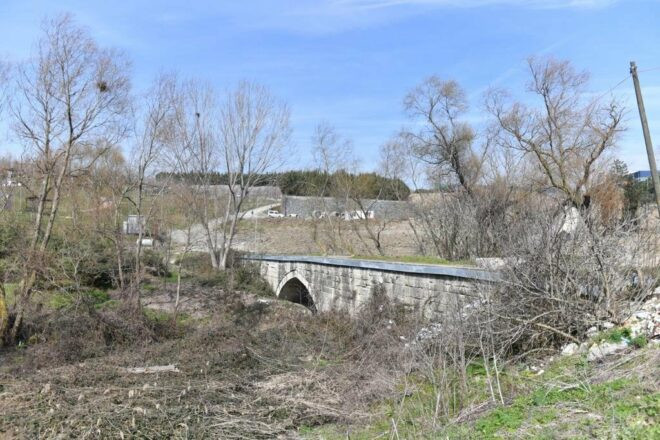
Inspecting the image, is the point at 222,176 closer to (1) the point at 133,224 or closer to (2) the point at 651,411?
(1) the point at 133,224

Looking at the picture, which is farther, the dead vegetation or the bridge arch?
the bridge arch

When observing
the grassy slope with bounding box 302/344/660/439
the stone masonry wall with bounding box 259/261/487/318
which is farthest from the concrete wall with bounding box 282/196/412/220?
the grassy slope with bounding box 302/344/660/439

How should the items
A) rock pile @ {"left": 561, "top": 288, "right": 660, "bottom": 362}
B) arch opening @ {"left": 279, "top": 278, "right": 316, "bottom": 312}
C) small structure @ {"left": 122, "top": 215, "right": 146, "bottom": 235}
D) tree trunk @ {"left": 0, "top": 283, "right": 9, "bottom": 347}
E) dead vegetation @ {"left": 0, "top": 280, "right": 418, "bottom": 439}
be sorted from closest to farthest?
rock pile @ {"left": 561, "top": 288, "right": 660, "bottom": 362}
dead vegetation @ {"left": 0, "top": 280, "right": 418, "bottom": 439}
tree trunk @ {"left": 0, "top": 283, "right": 9, "bottom": 347}
small structure @ {"left": 122, "top": 215, "right": 146, "bottom": 235}
arch opening @ {"left": 279, "top": 278, "right": 316, "bottom": 312}

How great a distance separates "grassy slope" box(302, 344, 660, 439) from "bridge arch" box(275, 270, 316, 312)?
13.4 m

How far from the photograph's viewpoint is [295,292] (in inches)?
929

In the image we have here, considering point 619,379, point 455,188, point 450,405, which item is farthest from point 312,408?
point 455,188

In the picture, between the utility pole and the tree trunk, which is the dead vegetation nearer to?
the tree trunk

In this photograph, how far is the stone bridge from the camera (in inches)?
401

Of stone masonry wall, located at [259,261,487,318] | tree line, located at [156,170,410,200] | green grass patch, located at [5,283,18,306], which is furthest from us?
tree line, located at [156,170,410,200]

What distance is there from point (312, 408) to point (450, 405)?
2351 mm

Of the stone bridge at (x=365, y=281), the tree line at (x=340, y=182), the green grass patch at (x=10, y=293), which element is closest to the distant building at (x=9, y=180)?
the green grass patch at (x=10, y=293)

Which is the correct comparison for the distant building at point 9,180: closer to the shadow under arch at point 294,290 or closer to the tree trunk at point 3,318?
the tree trunk at point 3,318

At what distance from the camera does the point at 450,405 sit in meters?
6.66

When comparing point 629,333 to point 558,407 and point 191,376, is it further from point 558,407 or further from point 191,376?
point 191,376
